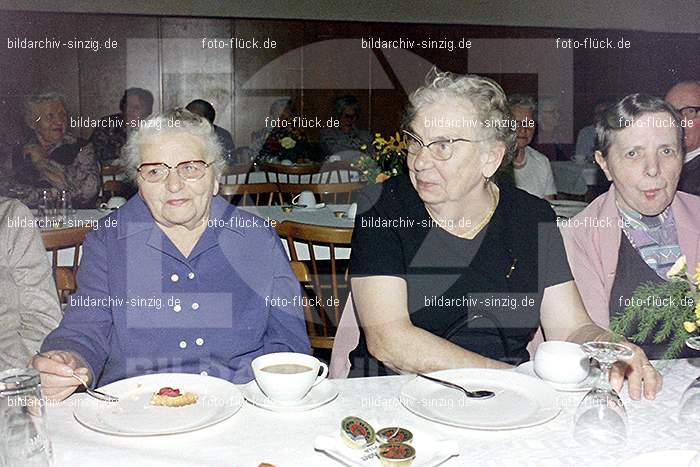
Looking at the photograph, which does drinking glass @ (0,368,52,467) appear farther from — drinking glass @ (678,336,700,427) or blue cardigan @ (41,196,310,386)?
drinking glass @ (678,336,700,427)

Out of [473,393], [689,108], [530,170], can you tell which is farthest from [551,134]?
[473,393]

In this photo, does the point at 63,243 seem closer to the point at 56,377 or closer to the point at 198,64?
the point at 56,377

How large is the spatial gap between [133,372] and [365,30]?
5819 mm

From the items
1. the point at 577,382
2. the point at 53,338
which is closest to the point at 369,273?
the point at 577,382

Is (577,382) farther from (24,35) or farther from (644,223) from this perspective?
(24,35)

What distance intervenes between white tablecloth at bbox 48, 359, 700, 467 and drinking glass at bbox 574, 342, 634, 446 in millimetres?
20

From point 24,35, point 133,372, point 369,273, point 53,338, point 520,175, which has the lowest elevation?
point 133,372

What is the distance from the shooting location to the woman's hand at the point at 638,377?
1.31 m

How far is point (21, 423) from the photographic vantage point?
95cm

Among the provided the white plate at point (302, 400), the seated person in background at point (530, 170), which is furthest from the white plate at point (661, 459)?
the seated person in background at point (530, 170)

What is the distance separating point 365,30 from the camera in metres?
7.03

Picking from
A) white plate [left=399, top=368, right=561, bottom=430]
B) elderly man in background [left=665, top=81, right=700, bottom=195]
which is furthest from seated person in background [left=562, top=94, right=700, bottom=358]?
elderly man in background [left=665, top=81, right=700, bottom=195]

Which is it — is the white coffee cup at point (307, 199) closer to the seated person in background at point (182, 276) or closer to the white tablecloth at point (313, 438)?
the seated person in background at point (182, 276)

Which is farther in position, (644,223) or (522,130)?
(522,130)
